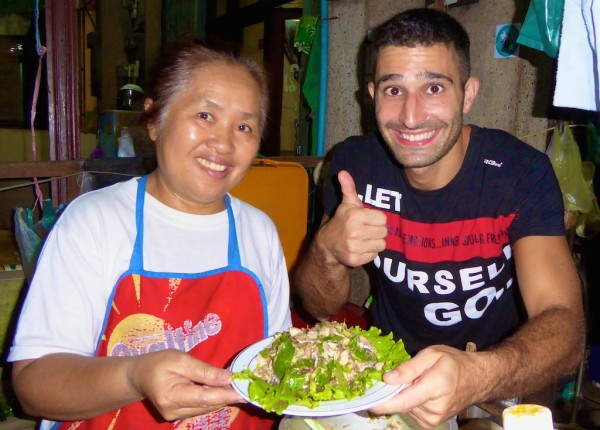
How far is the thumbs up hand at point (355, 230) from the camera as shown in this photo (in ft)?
6.83

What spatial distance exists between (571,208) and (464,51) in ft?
4.56

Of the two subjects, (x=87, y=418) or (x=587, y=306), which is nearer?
(x=87, y=418)

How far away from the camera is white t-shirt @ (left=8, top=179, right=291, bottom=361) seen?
5.01 ft

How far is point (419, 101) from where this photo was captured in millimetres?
2236

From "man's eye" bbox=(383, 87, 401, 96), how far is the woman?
632 mm

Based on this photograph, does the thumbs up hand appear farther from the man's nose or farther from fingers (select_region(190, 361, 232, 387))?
fingers (select_region(190, 361, 232, 387))

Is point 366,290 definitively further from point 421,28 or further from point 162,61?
point 162,61

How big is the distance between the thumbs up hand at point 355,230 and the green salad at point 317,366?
44 centimetres

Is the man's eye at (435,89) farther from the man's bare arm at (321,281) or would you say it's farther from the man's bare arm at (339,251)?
the man's bare arm at (321,281)

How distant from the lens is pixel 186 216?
1.92 metres

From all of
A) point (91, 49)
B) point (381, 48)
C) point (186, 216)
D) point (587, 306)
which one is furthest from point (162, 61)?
point (91, 49)

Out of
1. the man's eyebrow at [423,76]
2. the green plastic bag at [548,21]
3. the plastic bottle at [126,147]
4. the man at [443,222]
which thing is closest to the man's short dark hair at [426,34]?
the man at [443,222]

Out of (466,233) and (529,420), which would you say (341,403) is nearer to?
(529,420)

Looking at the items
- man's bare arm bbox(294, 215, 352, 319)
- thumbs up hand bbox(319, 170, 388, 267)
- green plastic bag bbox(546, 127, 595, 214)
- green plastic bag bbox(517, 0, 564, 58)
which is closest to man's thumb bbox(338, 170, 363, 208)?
thumbs up hand bbox(319, 170, 388, 267)
